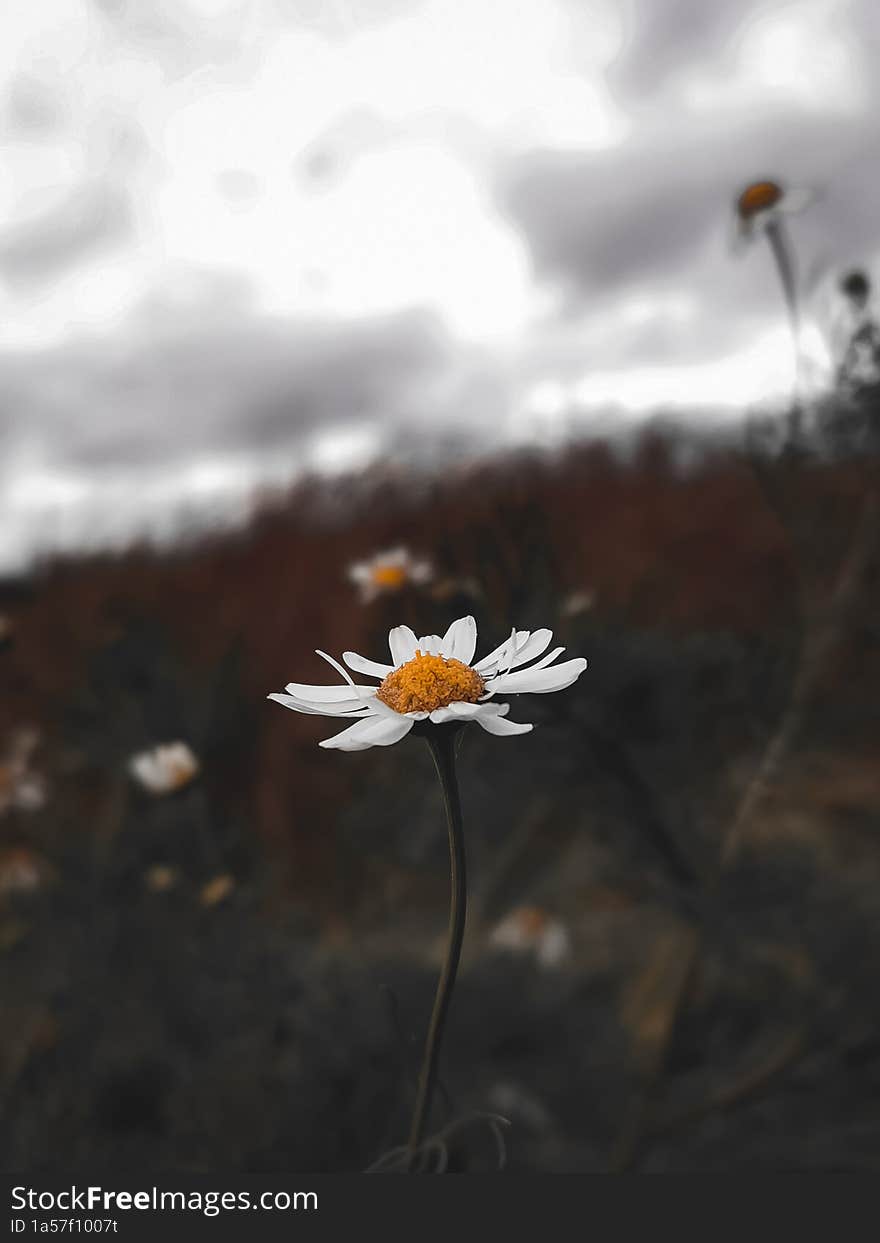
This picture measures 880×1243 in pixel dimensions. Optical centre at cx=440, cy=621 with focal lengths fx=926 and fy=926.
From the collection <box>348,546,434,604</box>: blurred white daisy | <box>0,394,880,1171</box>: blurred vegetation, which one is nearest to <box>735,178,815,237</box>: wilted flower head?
<box>0,394,880,1171</box>: blurred vegetation

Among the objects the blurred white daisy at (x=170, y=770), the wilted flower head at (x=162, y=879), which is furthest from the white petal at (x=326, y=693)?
the wilted flower head at (x=162, y=879)

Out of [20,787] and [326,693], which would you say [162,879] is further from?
[326,693]

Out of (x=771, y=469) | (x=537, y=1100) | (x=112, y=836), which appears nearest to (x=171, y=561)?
(x=112, y=836)

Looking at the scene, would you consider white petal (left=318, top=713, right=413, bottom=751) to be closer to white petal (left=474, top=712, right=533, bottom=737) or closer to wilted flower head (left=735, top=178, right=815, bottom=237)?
white petal (left=474, top=712, right=533, bottom=737)

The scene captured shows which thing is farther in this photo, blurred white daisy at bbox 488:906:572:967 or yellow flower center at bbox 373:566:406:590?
blurred white daisy at bbox 488:906:572:967

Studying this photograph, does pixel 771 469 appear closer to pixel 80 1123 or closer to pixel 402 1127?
pixel 402 1127

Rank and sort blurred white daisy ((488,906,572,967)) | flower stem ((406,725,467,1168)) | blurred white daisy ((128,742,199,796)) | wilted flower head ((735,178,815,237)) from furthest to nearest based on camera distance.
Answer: blurred white daisy ((488,906,572,967)), blurred white daisy ((128,742,199,796)), wilted flower head ((735,178,815,237)), flower stem ((406,725,467,1168))
